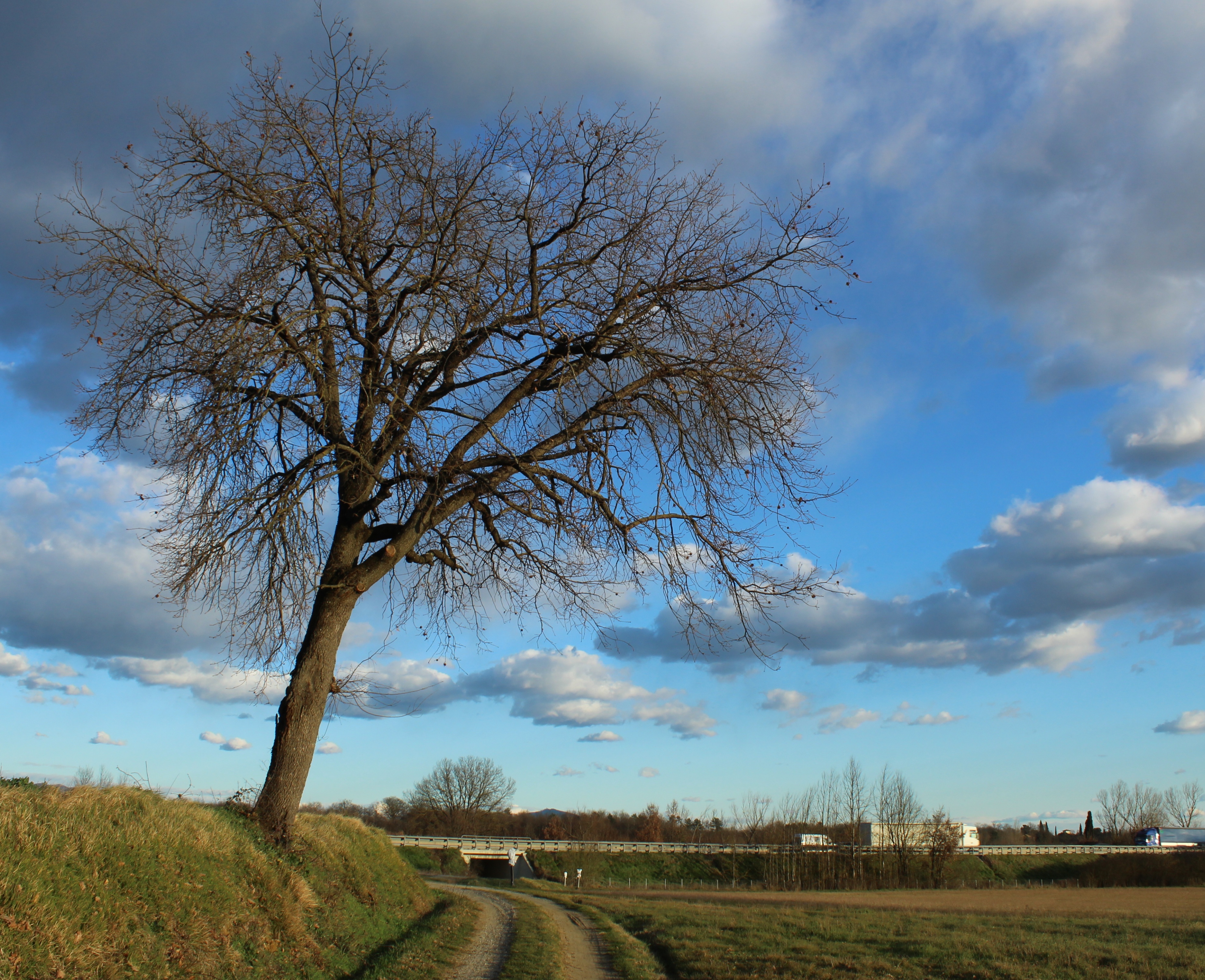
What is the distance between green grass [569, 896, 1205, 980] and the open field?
5.95 metres

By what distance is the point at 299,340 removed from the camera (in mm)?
8469

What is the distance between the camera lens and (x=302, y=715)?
29.4 feet

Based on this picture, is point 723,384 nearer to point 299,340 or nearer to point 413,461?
point 413,461

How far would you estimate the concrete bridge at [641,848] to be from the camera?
65750 mm

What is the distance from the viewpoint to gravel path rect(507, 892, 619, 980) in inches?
447

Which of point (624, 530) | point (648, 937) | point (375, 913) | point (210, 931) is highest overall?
point (624, 530)

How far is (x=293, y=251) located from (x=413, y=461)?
2881mm

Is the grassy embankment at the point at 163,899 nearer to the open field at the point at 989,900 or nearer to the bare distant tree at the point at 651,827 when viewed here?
the open field at the point at 989,900

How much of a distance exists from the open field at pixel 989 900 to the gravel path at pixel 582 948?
1289 centimetres

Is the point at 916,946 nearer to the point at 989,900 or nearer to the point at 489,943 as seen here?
the point at 489,943

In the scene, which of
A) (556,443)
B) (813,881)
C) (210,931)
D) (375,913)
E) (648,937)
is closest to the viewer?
(210,931)

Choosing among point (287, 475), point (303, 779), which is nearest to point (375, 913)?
point (303, 779)

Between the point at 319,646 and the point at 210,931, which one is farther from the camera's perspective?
the point at 319,646

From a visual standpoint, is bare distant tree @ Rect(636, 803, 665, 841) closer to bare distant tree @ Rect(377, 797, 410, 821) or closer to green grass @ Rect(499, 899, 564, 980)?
bare distant tree @ Rect(377, 797, 410, 821)
